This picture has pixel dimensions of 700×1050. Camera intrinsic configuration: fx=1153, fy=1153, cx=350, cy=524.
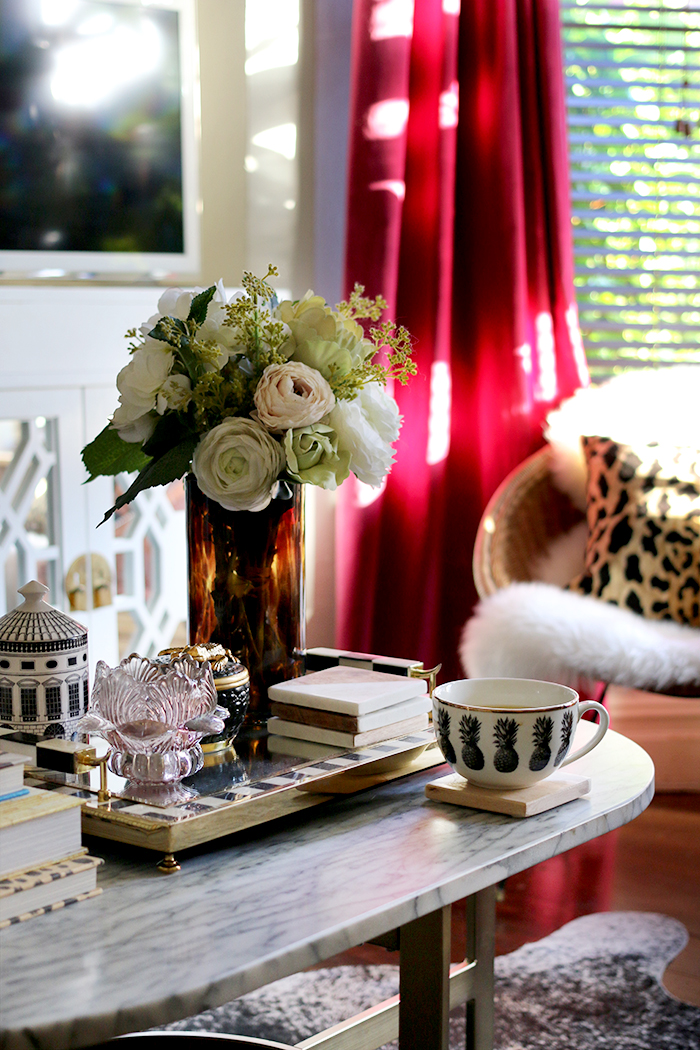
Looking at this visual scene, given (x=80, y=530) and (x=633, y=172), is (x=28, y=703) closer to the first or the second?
(x=80, y=530)

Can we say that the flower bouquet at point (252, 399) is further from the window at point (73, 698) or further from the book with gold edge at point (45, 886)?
the book with gold edge at point (45, 886)

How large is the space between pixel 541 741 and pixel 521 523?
1660 millimetres

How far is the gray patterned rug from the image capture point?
5.77 feet

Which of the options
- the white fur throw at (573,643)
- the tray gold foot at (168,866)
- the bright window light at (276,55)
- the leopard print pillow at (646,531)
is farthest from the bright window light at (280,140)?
the tray gold foot at (168,866)

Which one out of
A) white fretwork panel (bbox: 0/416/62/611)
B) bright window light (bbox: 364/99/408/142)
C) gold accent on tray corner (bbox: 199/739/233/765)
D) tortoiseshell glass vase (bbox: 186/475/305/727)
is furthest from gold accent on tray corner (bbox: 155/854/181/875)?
bright window light (bbox: 364/99/408/142)

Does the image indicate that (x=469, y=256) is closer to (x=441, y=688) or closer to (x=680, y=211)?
(x=680, y=211)

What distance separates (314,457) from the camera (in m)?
1.18

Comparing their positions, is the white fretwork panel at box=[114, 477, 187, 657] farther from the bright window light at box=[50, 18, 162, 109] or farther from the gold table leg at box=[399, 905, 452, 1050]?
the gold table leg at box=[399, 905, 452, 1050]

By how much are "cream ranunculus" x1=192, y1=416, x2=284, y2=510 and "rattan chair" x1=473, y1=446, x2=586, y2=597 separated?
1.37 m

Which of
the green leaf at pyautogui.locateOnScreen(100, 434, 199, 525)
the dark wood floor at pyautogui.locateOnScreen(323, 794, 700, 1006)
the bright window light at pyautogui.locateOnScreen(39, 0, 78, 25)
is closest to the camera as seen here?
the green leaf at pyautogui.locateOnScreen(100, 434, 199, 525)

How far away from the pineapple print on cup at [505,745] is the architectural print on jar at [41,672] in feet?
1.35

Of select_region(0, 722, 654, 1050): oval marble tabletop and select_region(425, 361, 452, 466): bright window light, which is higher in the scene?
select_region(425, 361, 452, 466): bright window light

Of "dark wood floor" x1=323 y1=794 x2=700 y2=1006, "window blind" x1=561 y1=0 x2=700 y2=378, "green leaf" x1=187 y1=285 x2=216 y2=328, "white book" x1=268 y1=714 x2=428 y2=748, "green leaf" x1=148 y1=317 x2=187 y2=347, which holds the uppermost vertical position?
"window blind" x1=561 y1=0 x2=700 y2=378

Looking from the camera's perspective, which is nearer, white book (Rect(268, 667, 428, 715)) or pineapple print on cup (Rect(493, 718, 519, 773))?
pineapple print on cup (Rect(493, 718, 519, 773))
